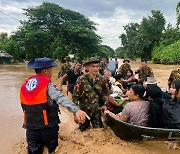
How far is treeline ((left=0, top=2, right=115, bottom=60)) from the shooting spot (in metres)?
39.2

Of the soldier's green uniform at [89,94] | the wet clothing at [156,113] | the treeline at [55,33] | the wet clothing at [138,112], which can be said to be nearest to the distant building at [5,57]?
the treeline at [55,33]

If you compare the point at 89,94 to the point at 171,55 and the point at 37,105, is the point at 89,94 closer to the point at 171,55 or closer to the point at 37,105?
the point at 37,105

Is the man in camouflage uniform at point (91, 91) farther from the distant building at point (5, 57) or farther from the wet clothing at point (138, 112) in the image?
the distant building at point (5, 57)

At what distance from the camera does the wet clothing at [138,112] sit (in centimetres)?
407

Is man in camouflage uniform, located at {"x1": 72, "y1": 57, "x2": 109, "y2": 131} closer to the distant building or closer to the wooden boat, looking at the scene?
the wooden boat

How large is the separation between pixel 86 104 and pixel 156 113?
121 centimetres

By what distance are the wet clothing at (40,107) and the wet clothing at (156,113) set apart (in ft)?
5.72

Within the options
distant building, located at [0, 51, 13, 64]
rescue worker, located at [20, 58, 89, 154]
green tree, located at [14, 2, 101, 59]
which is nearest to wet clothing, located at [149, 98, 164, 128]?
rescue worker, located at [20, 58, 89, 154]

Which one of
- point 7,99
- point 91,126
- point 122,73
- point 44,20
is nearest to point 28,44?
point 44,20

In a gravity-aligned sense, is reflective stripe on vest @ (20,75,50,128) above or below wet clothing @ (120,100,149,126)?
above

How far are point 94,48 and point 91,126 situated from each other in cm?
3706

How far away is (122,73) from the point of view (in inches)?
386

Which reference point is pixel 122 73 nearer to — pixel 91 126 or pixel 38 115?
pixel 91 126

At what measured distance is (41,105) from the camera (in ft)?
9.23
